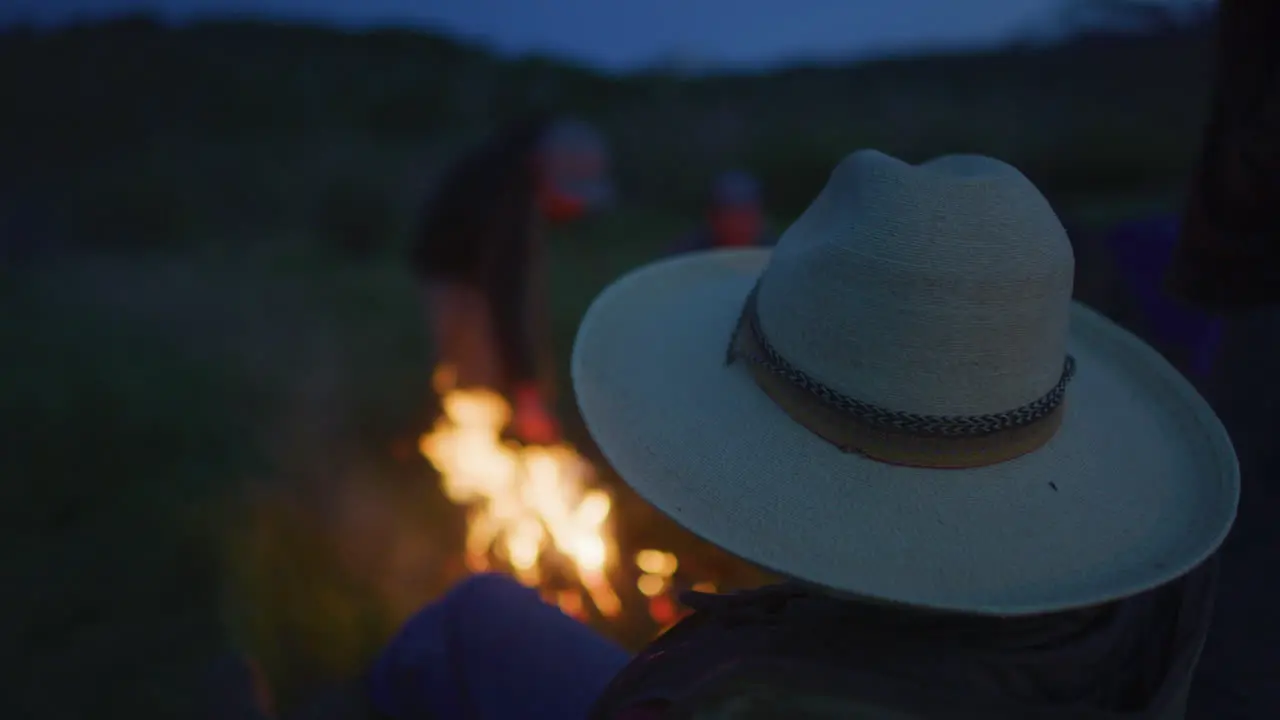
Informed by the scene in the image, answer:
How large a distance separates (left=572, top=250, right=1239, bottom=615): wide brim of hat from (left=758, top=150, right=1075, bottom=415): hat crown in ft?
0.38

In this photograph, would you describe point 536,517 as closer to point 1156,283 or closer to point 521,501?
point 521,501

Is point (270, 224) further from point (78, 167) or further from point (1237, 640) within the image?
point (1237, 640)

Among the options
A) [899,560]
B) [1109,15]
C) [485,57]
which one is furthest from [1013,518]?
[485,57]

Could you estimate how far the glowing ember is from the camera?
2898 millimetres

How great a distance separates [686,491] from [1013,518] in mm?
466

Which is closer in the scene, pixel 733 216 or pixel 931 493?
pixel 931 493

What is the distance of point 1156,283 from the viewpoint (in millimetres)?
3244

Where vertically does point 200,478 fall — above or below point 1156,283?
below

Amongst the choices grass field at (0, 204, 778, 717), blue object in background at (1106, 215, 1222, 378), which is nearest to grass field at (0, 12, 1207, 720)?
grass field at (0, 204, 778, 717)

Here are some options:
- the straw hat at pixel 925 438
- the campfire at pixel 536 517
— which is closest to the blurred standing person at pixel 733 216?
the campfire at pixel 536 517

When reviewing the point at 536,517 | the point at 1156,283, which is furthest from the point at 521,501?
the point at 1156,283

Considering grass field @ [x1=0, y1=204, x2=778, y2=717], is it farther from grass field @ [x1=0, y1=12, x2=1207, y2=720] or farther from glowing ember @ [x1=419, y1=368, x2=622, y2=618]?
glowing ember @ [x1=419, y1=368, x2=622, y2=618]

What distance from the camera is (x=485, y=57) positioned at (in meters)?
17.2

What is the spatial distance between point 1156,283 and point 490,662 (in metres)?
3.05
